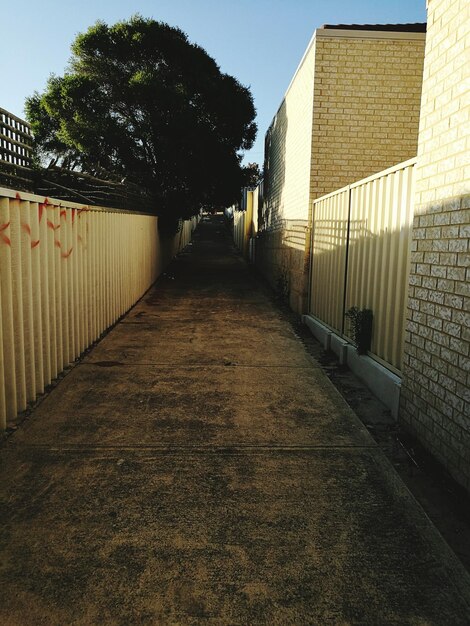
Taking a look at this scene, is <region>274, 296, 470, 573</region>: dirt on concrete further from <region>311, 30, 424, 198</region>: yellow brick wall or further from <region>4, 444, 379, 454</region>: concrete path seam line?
<region>311, 30, 424, 198</region>: yellow brick wall

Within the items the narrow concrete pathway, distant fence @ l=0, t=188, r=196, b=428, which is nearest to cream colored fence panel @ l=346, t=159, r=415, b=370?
the narrow concrete pathway

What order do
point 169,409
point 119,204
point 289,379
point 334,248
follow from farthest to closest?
1. point 119,204
2. point 334,248
3. point 289,379
4. point 169,409

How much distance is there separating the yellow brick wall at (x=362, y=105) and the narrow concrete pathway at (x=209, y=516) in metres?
5.40

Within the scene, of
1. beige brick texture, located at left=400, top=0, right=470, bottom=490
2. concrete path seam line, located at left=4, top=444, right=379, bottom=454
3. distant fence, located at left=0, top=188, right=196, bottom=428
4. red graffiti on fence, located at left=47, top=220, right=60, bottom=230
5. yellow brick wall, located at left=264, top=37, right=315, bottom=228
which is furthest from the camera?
yellow brick wall, located at left=264, top=37, right=315, bottom=228

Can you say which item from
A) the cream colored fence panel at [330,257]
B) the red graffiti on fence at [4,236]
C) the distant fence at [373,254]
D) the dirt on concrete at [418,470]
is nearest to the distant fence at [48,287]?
the red graffiti on fence at [4,236]

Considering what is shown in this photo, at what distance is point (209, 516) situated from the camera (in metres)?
2.65

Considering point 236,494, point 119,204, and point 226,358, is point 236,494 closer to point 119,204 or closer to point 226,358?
point 226,358

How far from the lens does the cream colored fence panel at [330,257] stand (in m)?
6.48

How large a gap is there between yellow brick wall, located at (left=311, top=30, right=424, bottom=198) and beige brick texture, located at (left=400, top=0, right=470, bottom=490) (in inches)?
200

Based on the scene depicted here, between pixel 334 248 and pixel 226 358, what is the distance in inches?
94.3

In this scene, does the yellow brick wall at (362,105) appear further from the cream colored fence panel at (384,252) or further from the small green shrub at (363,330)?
the small green shrub at (363,330)

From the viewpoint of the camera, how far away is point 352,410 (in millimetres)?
4383

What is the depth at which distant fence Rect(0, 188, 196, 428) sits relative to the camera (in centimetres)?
377

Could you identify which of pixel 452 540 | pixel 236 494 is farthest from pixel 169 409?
pixel 452 540
